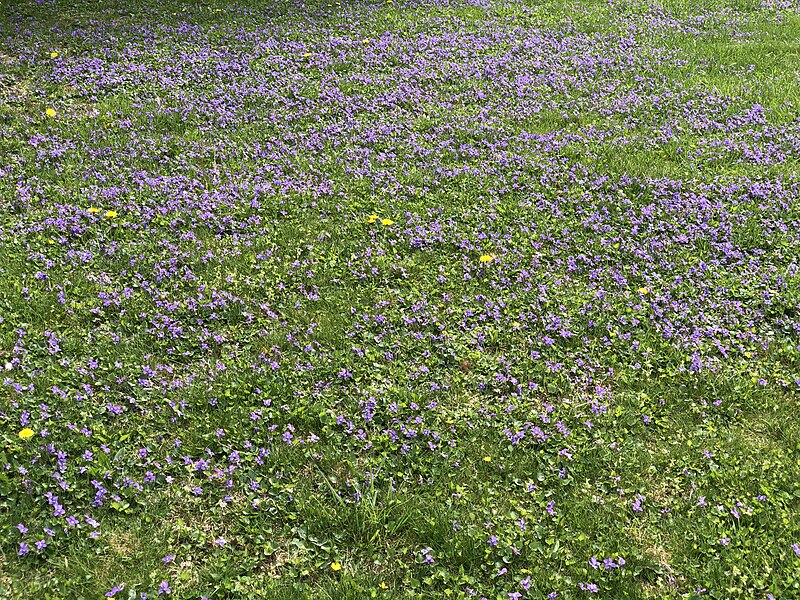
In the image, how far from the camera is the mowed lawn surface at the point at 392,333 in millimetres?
3213

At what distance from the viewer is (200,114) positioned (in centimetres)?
696

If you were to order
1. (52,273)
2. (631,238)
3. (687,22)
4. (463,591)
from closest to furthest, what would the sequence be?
1. (463,591)
2. (52,273)
3. (631,238)
4. (687,22)

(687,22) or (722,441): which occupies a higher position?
(687,22)

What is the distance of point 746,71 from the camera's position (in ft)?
27.8

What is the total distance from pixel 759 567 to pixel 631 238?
281cm

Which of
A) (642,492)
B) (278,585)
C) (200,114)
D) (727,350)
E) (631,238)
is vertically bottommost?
(278,585)

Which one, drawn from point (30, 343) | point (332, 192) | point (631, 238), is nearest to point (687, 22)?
point (631, 238)

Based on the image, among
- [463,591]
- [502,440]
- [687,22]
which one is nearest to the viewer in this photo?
[463,591]

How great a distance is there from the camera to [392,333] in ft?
14.4

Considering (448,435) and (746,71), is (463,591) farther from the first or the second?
(746,71)

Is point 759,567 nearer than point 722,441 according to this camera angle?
Yes

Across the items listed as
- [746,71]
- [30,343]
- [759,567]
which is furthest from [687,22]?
[30,343]

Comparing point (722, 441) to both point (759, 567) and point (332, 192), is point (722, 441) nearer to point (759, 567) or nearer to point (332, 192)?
point (759, 567)

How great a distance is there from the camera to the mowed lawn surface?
3.21 meters
